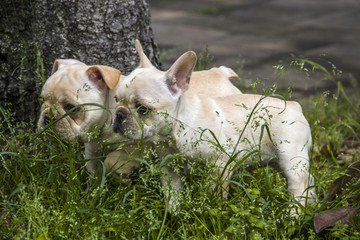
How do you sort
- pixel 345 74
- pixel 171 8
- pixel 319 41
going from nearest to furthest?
pixel 345 74, pixel 319 41, pixel 171 8

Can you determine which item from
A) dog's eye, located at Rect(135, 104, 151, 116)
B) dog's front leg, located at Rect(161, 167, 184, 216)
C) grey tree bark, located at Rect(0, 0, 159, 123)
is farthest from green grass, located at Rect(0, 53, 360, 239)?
grey tree bark, located at Rect(0, 0, 159, 123)

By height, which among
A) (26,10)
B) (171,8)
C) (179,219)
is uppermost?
(26,10)

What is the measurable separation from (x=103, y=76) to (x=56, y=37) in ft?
3.06

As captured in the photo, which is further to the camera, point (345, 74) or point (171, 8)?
point (171, 8)

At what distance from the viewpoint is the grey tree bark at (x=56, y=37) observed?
3881 millimetres

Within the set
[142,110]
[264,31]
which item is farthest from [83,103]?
[264,31]

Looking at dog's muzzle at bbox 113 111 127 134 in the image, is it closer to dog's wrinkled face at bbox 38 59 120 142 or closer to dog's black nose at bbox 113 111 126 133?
dog's black nose at bbox 113 111 126 133

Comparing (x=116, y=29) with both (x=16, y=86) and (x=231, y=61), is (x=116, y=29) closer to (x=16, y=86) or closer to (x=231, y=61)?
(x=16, y=86)

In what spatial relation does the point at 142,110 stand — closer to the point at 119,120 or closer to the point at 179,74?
the point at 119,120

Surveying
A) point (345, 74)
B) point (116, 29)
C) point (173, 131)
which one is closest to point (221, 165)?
point (173, 131)

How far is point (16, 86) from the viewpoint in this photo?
13.5 feet

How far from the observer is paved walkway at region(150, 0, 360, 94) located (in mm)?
7555

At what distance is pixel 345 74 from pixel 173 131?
14.9 ft

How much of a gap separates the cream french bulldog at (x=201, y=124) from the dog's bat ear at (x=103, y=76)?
8cm
